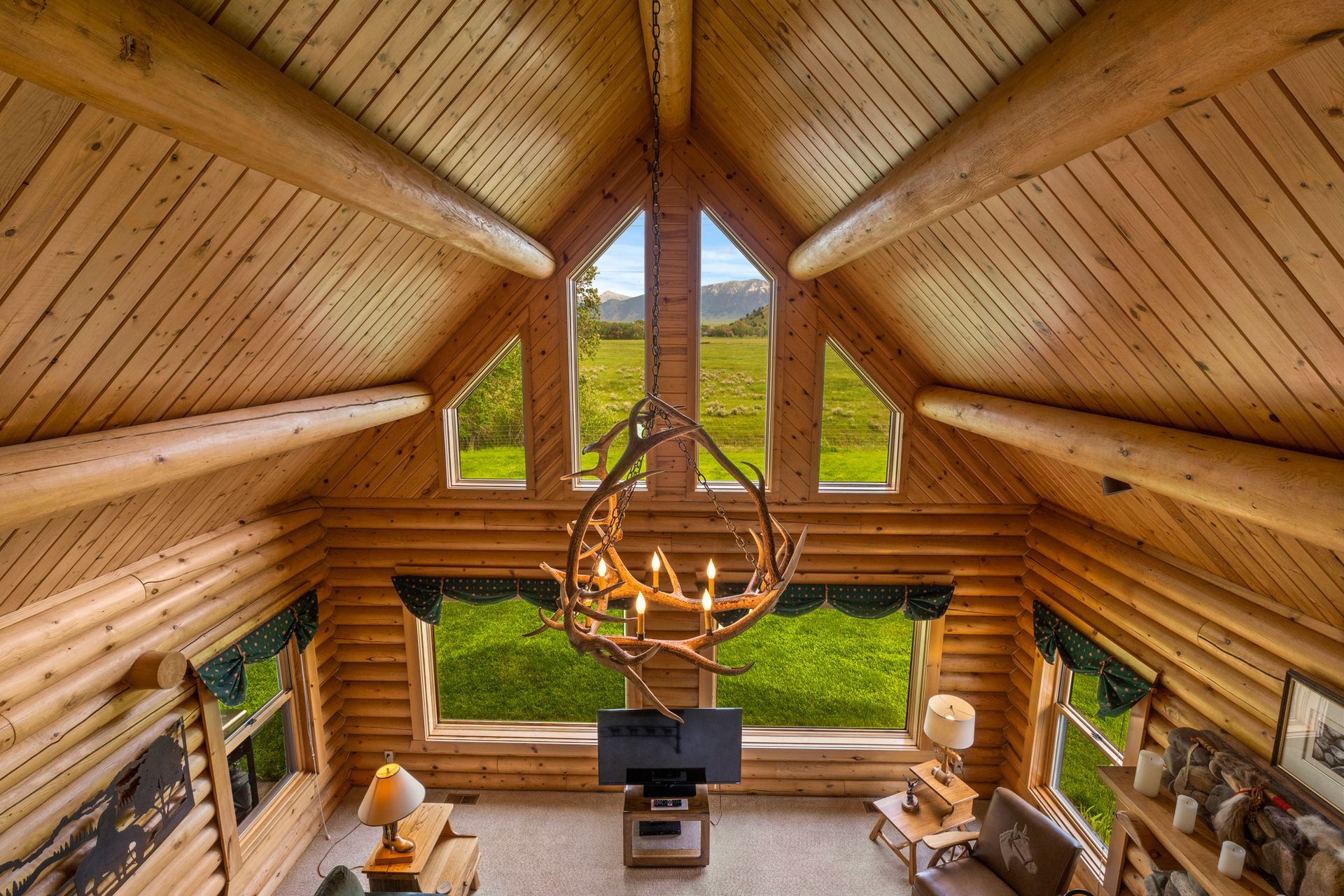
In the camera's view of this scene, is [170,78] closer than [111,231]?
Yes

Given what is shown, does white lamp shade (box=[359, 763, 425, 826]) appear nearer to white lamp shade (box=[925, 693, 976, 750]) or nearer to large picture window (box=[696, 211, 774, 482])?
large picture window (box=[696, 211, 774, 482])

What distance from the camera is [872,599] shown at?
5902 millimetres

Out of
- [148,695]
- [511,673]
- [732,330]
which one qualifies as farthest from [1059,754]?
[148,695]

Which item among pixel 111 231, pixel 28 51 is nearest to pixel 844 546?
pixel 111 231

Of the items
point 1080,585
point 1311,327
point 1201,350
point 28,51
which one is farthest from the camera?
point 1080,585

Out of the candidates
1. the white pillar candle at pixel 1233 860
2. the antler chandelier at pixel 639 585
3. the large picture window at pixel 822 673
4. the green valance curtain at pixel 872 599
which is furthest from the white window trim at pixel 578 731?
the antler chandelier at pixel 639 585

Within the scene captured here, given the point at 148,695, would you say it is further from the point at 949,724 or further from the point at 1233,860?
the point at 1233,860

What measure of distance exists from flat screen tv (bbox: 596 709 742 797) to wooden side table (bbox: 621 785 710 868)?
0.16m

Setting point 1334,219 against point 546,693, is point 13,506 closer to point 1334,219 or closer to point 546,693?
point 1334,219

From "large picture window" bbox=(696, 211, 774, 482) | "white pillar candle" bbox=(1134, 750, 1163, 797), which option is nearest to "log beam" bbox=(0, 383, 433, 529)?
"large picture window" bbox=(696, 211, 774, 482)

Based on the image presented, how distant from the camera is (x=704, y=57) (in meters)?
Answer: 3.83

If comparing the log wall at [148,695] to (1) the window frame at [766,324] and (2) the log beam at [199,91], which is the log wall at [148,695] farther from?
(1) the window frame at [766,324]

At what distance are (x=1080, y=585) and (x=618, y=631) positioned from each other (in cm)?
594

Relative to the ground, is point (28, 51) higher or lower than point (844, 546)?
higher
